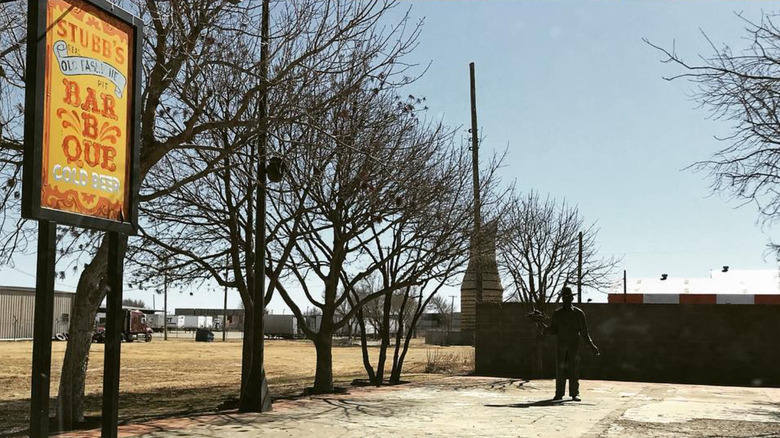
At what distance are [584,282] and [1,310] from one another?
49.9 metres

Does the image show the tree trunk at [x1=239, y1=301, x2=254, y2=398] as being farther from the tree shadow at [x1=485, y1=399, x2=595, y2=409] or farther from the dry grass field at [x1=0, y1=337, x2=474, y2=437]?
the tree shadow at [x1=485, y1=399, x2=595, y2=409]

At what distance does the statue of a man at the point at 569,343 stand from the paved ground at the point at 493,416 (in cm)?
38

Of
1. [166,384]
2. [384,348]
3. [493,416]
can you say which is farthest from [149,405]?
[166,384]

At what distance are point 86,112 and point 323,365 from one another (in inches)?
443

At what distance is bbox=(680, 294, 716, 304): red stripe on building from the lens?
44219mm

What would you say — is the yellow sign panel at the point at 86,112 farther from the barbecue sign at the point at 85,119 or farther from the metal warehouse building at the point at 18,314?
the metal warehouse building at the point at 18,314

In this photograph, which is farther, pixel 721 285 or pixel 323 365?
pixel 721 285

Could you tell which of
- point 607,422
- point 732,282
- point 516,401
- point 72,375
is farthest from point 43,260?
point 732,282

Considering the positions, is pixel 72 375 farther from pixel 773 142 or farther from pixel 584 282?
pixel 584 282

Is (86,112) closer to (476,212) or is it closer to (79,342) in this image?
(79,342)

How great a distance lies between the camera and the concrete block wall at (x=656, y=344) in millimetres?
21203

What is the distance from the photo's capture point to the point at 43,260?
5.93 metres

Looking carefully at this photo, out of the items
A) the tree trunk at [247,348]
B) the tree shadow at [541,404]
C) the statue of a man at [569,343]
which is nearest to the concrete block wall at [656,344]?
the statue of a man at [569,343]

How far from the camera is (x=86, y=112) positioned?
21.1 feet
